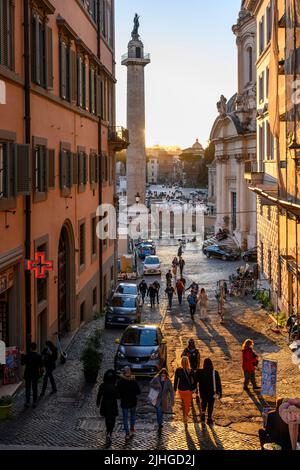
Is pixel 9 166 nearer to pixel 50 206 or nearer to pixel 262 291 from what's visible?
pixel 50 206

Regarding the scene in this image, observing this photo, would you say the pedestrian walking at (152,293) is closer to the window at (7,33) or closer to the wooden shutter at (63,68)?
the wooden shutter at (63,68)

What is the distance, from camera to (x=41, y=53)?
1773 cm

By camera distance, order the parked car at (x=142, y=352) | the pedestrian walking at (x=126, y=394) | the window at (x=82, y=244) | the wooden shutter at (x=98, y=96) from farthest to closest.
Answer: the wooden shutter at (x=98, y=96)
the window at (x=82, y=244)
the parked car at (x=142, y=352)
the pedestrian walking at (x=126, y=394)

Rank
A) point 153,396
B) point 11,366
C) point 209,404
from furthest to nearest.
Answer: point 11,366, point 209,404, point 153,396

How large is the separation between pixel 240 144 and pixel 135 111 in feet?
40.9

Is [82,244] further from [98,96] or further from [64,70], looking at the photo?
[98,96]

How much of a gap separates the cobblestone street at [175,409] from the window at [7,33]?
736 cm

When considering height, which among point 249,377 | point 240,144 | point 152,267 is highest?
point 240,144

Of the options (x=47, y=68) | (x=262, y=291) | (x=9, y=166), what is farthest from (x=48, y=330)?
(x=262, y=291)

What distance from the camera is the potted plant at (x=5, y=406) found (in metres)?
13.2

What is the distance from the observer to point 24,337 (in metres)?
16.0

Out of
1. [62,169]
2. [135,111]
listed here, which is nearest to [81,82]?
[62,169]

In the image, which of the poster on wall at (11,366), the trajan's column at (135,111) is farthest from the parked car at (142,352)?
the trajan's column at (135,111)
